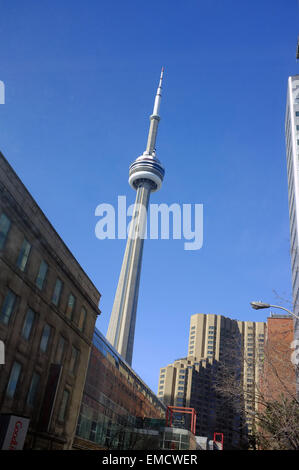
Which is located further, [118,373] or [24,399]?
[118,373]

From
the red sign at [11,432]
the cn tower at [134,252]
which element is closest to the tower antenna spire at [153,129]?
the cn tower at [134,252]

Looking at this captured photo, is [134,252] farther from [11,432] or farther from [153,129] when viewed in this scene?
[11,432]

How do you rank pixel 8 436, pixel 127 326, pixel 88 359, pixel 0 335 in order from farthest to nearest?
pixel 127 326
pixel 88 359
pixel 0 335
pixel 8 436

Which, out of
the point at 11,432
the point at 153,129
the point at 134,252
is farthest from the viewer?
the point at 153,129

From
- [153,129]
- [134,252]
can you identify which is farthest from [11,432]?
[153,129]

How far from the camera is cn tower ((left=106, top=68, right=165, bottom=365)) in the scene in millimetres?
128625

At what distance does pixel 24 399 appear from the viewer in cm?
2391

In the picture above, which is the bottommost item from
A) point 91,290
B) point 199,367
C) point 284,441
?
point 284,441

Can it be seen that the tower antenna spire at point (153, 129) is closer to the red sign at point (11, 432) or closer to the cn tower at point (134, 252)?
the cn tower at point (134, 252)

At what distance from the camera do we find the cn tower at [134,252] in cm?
12862

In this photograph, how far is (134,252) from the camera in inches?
5458
